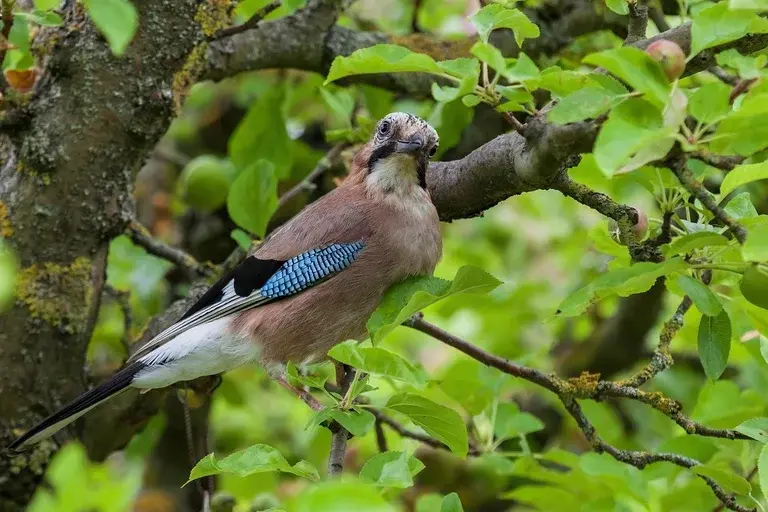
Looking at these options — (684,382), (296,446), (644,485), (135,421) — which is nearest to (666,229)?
(644,485)

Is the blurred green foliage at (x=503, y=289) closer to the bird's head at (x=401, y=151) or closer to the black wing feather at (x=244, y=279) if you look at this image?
the black wing feather at (x=244, y=279)

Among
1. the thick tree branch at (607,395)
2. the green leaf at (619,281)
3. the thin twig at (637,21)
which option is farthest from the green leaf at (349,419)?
the thin twig at (637,21)

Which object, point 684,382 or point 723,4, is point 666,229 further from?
point 684,382

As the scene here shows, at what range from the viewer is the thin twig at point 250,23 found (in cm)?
306

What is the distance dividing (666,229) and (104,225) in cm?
195

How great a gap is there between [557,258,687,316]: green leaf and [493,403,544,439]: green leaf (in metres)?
1.33

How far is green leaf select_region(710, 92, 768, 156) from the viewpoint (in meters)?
1.69

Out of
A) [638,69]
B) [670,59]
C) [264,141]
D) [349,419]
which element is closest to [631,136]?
[638,69]

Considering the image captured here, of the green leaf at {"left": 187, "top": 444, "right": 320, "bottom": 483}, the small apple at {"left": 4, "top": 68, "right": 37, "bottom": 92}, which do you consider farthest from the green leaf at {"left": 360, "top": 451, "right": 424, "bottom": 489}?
the small apple at {"left": 4, "top": 68, "right": 37, "bottom": 92}

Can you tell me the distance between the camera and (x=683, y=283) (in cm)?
201

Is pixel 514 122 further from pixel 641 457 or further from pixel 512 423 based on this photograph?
pixel 512 423

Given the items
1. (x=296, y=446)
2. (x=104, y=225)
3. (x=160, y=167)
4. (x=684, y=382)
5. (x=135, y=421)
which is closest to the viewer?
A: (x=104, y=225)

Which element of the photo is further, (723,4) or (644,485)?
(644,485)

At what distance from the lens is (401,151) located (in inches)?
126
